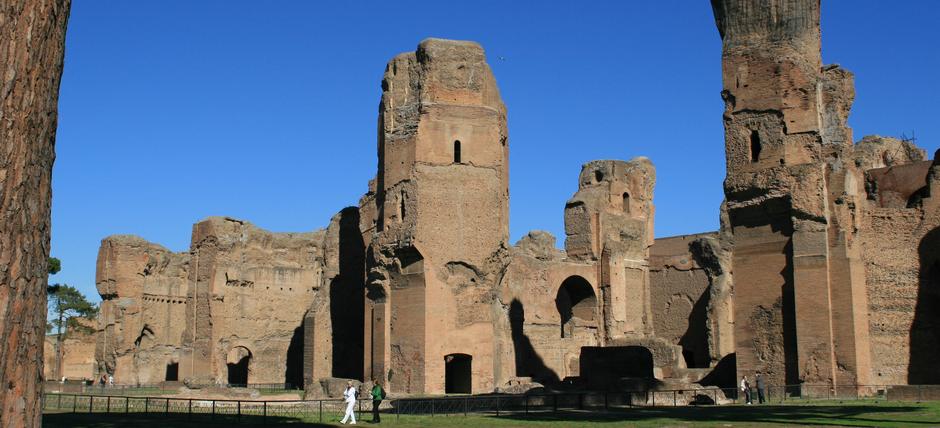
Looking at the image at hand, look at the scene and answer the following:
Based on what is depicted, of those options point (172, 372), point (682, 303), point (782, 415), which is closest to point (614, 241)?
point (682, 303)

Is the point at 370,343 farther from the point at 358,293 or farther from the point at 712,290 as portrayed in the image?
the point at 712,290

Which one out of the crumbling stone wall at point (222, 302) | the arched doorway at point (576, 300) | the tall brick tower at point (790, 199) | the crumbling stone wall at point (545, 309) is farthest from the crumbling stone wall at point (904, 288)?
the crumbling stone wall at point (222, 302)

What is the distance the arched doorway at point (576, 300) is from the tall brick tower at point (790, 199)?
13.3 meters

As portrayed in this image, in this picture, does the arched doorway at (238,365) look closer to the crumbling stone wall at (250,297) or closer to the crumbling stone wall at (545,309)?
the crumbling stone wall at (250,297)

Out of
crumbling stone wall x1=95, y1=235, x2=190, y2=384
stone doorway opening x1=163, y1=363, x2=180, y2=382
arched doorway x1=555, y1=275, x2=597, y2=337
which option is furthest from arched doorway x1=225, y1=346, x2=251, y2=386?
arched doorway x1=555, y1=275, x2=597, y2=337

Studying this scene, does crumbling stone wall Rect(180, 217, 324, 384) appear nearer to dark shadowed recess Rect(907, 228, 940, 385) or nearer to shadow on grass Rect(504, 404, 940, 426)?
shadow on grass Rect(504, 404, 940, 426)

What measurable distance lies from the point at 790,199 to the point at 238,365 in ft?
72.3

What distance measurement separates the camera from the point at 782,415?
1538cm

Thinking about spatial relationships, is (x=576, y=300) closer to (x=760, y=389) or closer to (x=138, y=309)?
(x=760, y=389)

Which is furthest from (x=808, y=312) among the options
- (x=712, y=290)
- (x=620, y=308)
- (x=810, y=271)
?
(x=620, y=308)

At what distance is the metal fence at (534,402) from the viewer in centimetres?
1820

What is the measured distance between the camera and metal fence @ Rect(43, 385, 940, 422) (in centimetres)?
1820

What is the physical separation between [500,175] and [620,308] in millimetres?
11030

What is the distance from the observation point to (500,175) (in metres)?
25.9
